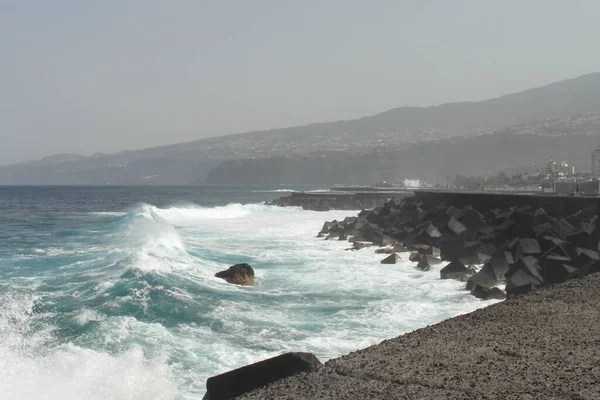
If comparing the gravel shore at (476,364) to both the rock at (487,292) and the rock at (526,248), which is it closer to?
the rock at (487,292)

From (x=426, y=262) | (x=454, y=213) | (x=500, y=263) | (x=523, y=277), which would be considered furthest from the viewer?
(x=454, y=213)

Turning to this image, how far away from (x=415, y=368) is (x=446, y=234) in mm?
15047

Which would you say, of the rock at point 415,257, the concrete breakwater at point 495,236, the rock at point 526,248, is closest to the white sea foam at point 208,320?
the rock at point 415,257

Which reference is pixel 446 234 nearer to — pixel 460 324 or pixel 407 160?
pixel 460 324

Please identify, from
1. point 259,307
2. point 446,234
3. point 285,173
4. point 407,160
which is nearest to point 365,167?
point 407,160

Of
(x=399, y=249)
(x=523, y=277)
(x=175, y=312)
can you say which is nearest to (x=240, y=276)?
(x=175, y=312)

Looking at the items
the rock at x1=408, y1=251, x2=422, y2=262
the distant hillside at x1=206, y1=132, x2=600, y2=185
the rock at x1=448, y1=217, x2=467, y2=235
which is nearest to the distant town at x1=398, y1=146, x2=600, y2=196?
the rock at x1=448, y1=217, x2=467, y2=235

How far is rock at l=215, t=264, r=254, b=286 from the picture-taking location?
12.7m

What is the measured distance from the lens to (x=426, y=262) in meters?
14.9

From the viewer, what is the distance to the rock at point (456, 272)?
43.3 ft

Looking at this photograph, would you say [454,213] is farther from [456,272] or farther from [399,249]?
[456,272]

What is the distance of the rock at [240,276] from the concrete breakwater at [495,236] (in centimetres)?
405

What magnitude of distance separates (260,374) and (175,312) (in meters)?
5.49

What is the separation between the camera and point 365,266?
1571 centimetres
